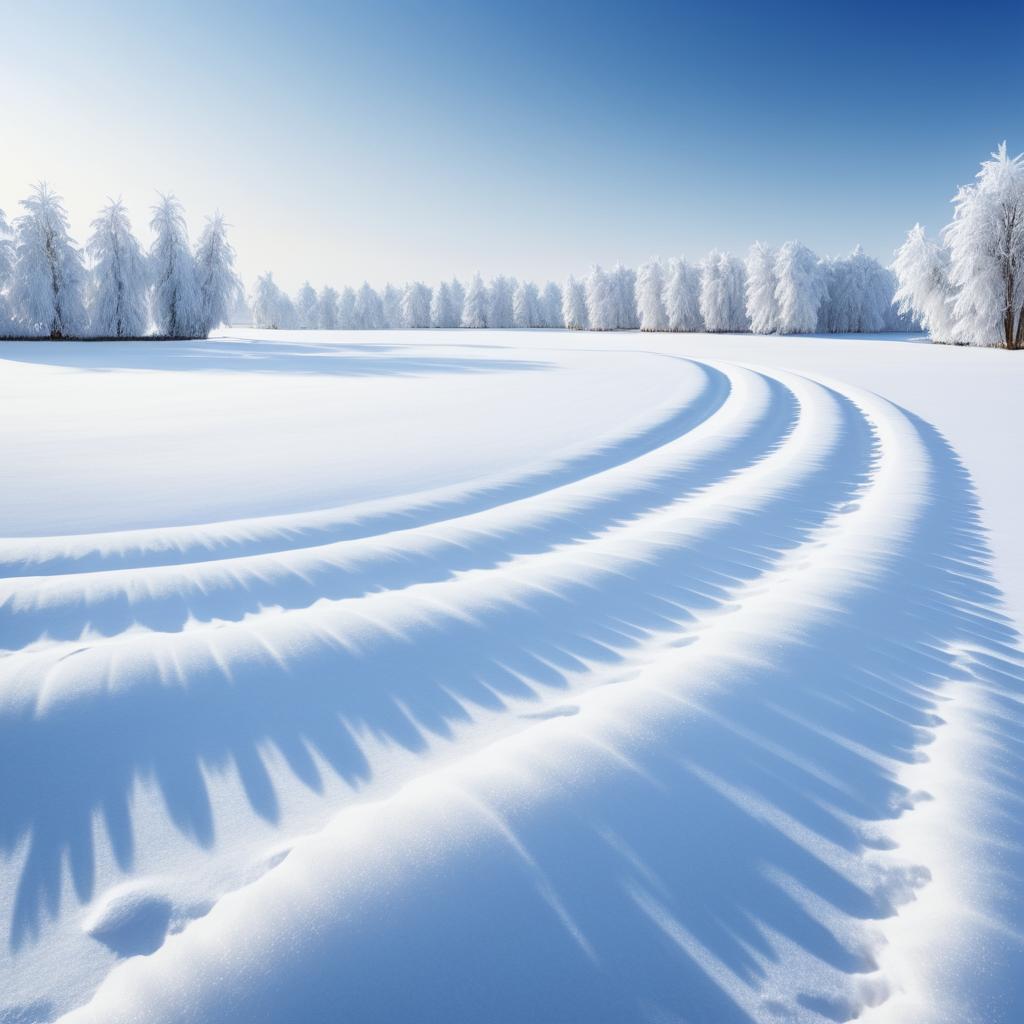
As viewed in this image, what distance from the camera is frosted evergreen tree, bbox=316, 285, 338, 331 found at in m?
86.6

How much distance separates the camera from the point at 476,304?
83625 mm

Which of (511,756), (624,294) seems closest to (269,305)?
(624,294)

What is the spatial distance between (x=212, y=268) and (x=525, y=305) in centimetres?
5557

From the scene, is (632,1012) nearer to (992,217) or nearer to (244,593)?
(244,593)

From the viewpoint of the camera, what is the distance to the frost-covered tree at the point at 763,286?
Answer: 168 feet

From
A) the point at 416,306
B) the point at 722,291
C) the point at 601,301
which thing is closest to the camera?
the point at 722,291

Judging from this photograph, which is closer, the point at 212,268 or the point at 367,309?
the point at 212,268

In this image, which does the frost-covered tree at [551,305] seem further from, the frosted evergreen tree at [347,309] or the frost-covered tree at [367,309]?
the frosted evergreen tree at [347,309]

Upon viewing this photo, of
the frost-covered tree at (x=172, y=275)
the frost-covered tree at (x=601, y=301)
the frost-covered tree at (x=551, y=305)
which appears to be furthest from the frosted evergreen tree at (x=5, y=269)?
the frost-covered tree at (x=551, y=305)

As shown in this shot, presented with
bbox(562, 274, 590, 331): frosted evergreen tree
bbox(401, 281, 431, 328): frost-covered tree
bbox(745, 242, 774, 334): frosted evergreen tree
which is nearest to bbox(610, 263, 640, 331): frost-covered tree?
bbox(562, 274, 590, 331): frosted evergreen tree

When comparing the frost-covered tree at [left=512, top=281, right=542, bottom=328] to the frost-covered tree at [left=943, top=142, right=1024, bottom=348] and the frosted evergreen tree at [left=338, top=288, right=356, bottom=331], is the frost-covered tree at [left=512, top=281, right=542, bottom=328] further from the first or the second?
the frost-covered tree at [left=943, top=142, right=1024, bottom=348]

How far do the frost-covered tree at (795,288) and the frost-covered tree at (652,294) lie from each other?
15072 mm

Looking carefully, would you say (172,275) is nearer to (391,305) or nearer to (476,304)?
(476,304)

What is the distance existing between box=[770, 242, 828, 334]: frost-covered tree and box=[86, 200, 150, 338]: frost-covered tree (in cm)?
4450
